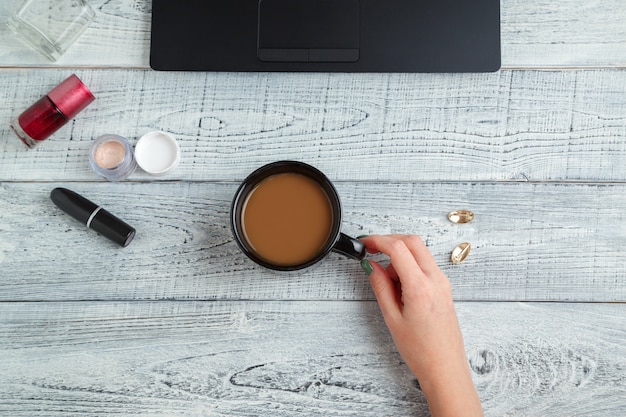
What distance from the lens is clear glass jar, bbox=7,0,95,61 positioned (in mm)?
1012

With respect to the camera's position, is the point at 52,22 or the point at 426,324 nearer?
the point at 426,324

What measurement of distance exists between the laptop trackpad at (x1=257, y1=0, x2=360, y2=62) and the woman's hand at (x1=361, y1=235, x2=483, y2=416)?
1.01 ft

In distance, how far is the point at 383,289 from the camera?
3.07 ft

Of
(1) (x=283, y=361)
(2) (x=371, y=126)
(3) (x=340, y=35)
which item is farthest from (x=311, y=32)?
(1) (x=283, y=361)

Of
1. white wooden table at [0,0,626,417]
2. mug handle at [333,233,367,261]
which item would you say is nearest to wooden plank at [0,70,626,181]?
white wooden table at [0,0,626,417]

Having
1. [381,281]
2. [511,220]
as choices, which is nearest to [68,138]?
[381,281]

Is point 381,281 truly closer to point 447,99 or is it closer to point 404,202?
point 404,202

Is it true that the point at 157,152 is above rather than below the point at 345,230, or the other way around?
above

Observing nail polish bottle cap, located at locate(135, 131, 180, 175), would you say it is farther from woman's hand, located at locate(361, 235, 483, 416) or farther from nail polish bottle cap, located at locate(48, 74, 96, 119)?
woman's hand, located at locate(361, 235, 483, 416)

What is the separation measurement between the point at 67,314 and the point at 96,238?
13cm

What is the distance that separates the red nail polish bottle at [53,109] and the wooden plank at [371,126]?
0.10 ft

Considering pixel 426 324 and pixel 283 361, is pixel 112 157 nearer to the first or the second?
pixel 283 361

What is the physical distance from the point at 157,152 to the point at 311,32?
312mm

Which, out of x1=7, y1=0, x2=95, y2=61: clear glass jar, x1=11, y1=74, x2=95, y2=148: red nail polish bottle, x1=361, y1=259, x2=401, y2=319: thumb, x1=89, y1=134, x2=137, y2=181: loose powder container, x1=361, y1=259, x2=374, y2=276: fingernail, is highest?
x1=7, y1=0, x2=95, y2=61: clear glass jar
